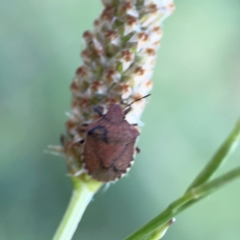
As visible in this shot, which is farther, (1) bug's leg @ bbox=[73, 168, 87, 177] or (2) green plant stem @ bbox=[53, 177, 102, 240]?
(1) bug's leg @ bbox=[73, 168, 87, 177]

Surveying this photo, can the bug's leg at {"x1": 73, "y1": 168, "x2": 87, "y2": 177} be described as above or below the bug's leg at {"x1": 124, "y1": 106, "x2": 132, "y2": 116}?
below

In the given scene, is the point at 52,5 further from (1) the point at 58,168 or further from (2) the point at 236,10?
(2) the point at 236,10

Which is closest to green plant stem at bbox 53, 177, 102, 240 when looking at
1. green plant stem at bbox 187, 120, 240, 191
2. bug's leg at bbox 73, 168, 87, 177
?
bug's leg at bbox 73, 168, 87, 177

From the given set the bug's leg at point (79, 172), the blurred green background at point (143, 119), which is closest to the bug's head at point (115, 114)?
the bug's leg at point (79, 172)

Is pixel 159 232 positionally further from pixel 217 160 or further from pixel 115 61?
pixel 115 61

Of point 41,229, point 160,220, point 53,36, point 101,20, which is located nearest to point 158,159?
point 41,229

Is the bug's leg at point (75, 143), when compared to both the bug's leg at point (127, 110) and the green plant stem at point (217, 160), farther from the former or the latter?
the green plant stem at point (217, 160)

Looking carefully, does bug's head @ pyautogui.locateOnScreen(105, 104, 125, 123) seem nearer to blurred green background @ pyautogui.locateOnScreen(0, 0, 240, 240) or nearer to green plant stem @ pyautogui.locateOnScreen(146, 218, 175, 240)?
green plant stem @ pyautogui.locateOnScreen(146, 218, 175, 240)
